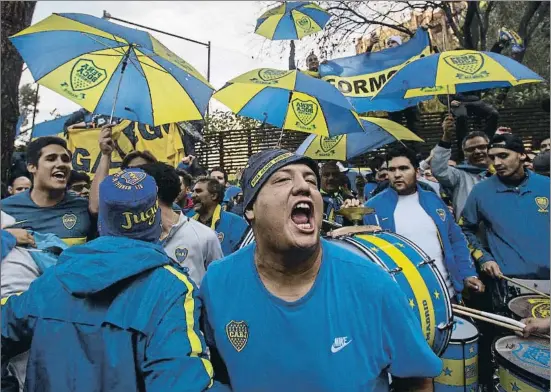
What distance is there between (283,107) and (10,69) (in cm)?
267

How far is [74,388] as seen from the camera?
1.83m

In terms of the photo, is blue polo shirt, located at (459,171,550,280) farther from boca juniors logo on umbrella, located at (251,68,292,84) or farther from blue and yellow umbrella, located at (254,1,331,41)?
blue and yellow umbrella, located at (254,1,331,41)

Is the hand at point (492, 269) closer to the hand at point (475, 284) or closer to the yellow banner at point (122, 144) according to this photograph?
the hand at point (475, 284)

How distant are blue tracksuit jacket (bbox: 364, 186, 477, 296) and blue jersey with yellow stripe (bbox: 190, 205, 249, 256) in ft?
4.04

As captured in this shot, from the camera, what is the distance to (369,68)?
756 cm

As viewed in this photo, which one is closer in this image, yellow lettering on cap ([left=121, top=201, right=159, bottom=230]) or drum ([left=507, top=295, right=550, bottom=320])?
yellow lettering on cap ([left=121, top=201, right=159, bottom=230])

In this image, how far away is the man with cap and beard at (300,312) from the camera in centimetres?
186

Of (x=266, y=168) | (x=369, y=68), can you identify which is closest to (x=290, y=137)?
(x=369, y=68)

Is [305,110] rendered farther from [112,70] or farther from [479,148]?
[112,70]

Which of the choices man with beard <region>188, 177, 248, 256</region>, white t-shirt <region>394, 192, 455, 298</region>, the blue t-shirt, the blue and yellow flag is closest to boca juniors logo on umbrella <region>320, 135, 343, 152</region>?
the blue and yellow flag

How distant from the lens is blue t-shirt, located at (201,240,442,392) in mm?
1851

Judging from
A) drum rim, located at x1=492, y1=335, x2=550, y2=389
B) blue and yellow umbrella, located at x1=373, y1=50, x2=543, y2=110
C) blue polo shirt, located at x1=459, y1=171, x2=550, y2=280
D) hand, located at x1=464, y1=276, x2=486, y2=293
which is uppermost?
blue and yellow umbrella, located at x1=373, y1=50, x2=543, y2=110

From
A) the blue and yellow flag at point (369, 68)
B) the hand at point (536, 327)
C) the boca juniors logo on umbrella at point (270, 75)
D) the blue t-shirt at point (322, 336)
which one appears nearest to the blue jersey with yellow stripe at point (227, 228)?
the boca juniors logo on umbrella at point (270, 75)

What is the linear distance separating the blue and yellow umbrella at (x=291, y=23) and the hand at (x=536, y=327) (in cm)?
640
